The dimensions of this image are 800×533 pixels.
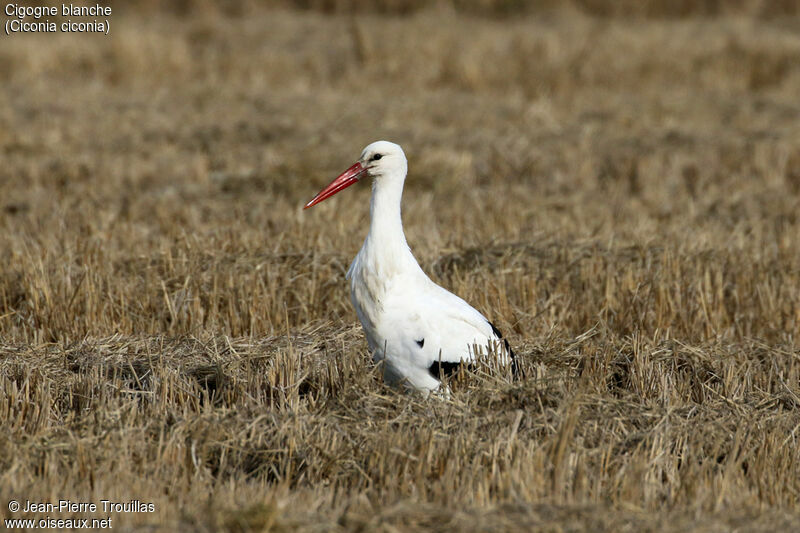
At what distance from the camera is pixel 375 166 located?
17.7 feet

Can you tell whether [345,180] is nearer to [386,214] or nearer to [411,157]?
[386,214]

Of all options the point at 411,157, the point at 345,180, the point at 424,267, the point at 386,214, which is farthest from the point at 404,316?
the point at 411,157

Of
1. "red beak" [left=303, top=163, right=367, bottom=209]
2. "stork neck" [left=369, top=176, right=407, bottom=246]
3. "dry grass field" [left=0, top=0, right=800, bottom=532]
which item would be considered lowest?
"dry grass field" [left=0, top=0, right=800, bottom=532]

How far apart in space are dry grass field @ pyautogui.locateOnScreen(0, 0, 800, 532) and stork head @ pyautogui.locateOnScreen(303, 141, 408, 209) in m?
0.92

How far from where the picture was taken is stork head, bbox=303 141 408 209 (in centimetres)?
539

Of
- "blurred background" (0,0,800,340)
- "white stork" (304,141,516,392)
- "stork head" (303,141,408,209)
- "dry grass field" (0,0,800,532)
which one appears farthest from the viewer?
"blurred background" (0,0,800,340)

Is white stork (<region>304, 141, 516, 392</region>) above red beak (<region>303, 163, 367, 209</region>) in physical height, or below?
below

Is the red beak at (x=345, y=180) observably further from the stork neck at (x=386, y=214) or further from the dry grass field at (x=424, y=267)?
the dry grass field at (x=424, y=267)

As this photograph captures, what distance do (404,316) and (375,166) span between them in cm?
83

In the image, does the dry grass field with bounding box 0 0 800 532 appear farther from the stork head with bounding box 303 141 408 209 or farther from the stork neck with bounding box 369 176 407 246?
the stork head with bounding box 303 141 408 209

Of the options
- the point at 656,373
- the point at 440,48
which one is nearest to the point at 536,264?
the point at 656,373

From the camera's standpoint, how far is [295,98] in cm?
1438

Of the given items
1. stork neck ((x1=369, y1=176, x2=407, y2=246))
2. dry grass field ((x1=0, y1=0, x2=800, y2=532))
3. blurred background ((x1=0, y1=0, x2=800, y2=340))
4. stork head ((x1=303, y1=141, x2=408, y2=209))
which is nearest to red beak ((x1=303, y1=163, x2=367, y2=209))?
stork head ((x1=303, y1=141, x2=408, y2=209))

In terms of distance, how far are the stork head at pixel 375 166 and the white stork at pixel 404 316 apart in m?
0.09
